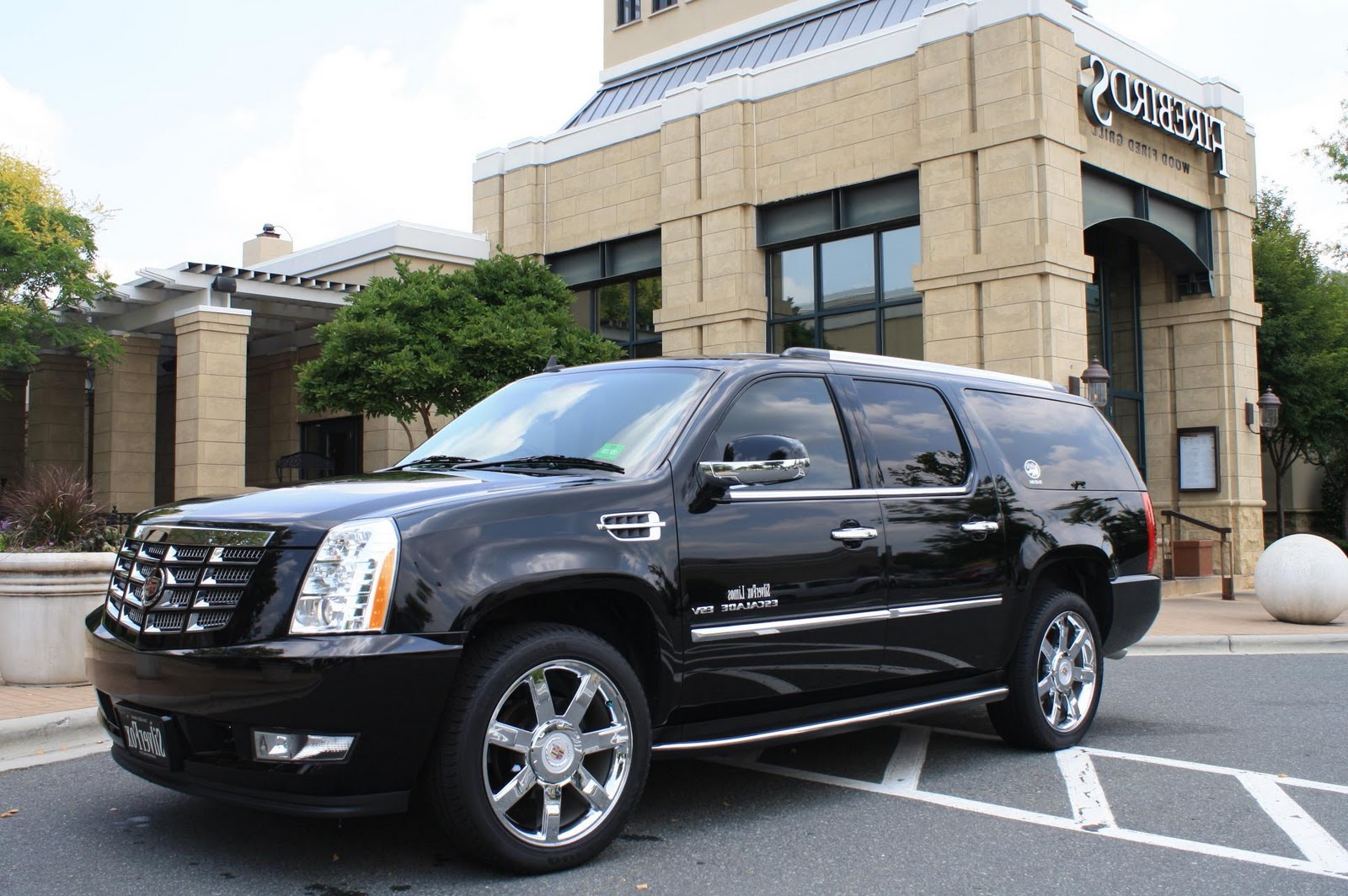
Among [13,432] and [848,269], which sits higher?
[848,269]

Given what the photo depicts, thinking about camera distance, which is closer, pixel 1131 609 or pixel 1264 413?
pixel 1131 609

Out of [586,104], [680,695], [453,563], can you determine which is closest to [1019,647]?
[680,695]

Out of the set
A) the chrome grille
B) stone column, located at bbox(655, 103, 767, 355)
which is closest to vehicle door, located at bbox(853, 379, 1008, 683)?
the chrome grille

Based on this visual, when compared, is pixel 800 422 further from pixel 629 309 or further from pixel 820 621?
pixel 629 309

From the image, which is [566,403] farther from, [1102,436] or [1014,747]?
[1102,436]

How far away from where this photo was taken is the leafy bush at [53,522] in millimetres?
8773

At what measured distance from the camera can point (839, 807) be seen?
5.12 metres

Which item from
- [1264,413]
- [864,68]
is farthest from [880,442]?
[1264,413]

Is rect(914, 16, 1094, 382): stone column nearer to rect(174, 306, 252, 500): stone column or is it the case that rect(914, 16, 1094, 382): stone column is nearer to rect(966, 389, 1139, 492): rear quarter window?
rect(966, 389, 1139, 492): rear quarter window

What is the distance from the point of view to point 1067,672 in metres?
6.42

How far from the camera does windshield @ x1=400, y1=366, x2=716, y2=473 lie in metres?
4.91

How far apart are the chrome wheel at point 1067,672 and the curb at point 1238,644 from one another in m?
5.22

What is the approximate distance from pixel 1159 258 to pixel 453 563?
75.6 feet

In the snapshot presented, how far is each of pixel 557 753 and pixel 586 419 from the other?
5.23 feet
